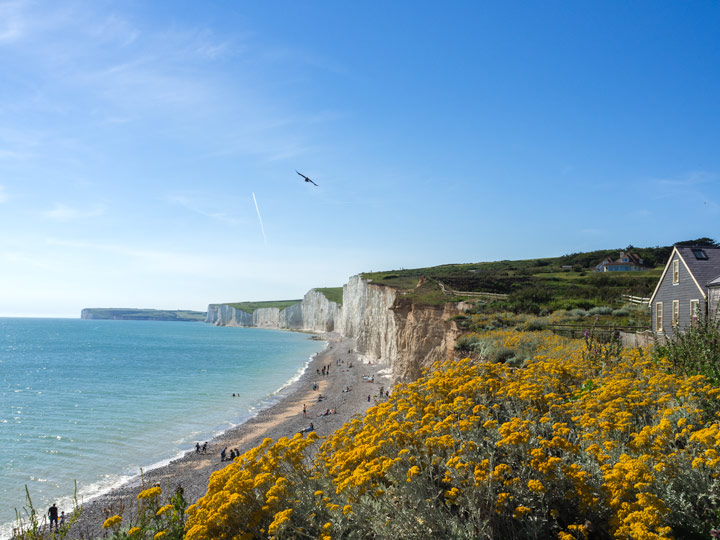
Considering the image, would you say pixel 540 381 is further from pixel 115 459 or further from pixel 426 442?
pixel 115 459

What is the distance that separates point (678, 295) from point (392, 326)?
38477mm

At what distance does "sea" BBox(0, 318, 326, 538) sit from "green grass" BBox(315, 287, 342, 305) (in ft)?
235

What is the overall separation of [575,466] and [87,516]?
22088 millimetres

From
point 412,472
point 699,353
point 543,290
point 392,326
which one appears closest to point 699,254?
point 699,353

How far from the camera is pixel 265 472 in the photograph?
6371mm

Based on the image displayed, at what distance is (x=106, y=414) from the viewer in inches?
1463

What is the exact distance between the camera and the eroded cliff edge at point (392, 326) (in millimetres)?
30919

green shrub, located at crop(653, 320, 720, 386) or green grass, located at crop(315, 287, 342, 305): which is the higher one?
green grass, located at crop(315, 287, 342, 305)

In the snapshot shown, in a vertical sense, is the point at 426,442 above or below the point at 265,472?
above

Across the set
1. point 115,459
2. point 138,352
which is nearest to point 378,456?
point 115,459

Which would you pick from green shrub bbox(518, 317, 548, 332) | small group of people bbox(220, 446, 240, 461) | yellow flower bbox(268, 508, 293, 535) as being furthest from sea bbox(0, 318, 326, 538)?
green shrub bbox(518, 317, 548, 332)

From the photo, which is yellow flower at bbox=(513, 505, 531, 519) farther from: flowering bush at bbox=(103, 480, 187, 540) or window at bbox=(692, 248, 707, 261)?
window at bbox=(692, 248, 707, 261)

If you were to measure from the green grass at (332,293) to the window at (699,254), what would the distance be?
12558cm

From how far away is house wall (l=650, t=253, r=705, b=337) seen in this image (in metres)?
21.2
